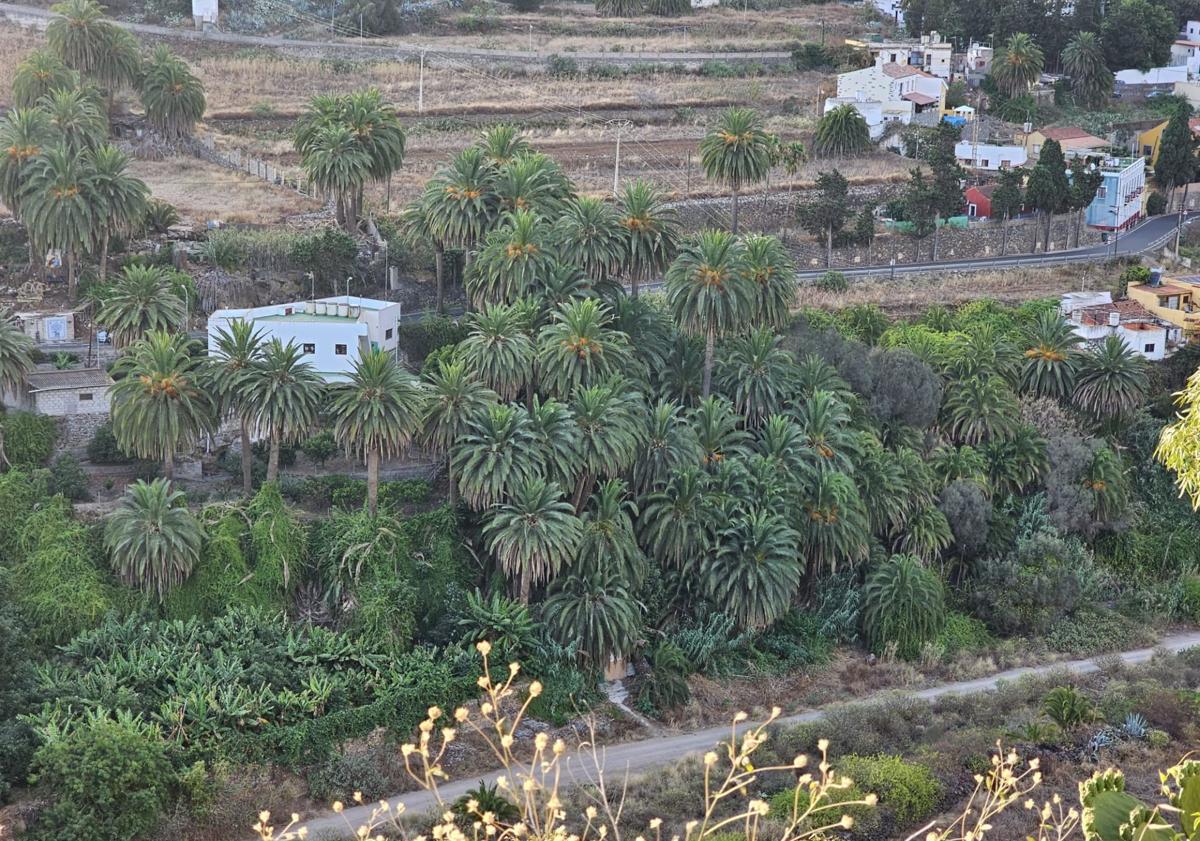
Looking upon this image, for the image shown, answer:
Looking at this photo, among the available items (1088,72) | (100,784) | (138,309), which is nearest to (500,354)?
(138,309)

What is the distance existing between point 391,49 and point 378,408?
63983 millimetres

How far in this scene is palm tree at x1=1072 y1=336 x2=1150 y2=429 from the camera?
74500 millimetres

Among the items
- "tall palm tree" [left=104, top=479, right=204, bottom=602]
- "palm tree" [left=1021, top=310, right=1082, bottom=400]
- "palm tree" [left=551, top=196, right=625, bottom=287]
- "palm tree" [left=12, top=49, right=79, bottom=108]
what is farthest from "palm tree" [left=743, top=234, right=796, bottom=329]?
"palm tree" [left=12, top=49, right=79, bottom=108]

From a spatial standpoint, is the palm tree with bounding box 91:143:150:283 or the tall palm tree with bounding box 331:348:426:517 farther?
the palm tree with bounding box 91:143:150:283

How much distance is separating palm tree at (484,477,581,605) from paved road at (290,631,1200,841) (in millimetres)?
6567

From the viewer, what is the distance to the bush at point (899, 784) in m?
49.8

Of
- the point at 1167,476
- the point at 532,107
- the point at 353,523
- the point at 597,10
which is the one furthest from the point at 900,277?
the point at 597,10

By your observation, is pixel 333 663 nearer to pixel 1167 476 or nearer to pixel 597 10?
pixel 1167 476

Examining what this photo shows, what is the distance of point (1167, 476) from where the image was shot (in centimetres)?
7588

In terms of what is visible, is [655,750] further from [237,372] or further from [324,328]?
[324,328]

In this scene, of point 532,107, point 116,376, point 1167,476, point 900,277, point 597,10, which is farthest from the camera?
point 597,10

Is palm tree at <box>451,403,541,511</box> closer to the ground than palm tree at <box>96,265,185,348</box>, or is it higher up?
closer to the ground

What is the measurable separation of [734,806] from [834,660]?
13509 mm

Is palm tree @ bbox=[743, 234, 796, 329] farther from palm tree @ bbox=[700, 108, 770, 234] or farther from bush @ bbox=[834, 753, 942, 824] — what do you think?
bush @ bbox=[834, 753, 942, 824]
